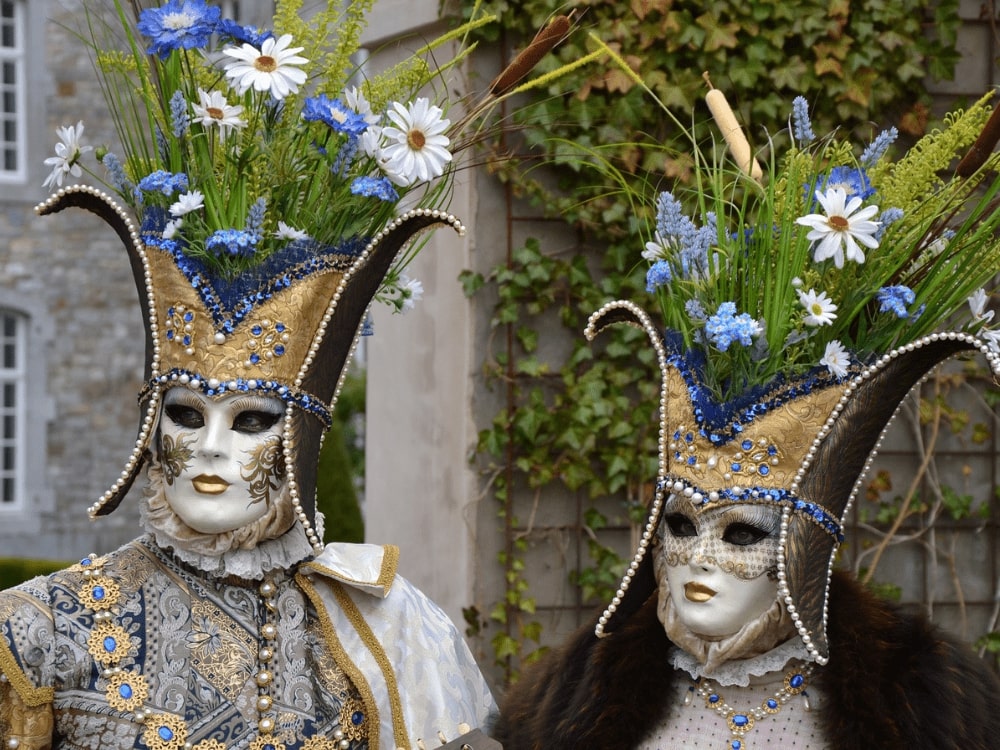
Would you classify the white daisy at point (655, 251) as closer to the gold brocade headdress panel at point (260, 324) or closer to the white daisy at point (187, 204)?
the gold brocade headdress panel at point (260, 324)

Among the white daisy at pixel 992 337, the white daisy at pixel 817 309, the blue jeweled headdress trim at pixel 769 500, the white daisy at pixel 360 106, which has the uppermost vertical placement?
the white daisy at pixel 360 106

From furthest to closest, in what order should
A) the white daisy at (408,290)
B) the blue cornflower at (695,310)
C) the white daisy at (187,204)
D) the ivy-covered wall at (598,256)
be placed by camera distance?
1. the ivy-covered wall at (598,256)
2. the white daisy at (408,290)
3. the white daisy at (187,204)
4. the blue cornflower at (695,310)

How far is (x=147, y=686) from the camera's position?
9.30ft

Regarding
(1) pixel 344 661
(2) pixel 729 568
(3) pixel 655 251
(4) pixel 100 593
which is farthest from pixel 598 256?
(4) pixel 100 593

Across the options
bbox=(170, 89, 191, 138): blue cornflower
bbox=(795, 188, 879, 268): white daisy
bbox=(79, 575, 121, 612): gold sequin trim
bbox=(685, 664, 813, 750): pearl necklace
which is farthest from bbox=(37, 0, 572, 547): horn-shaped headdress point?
bbox=(685, 664, 813, 750): pearl necklace

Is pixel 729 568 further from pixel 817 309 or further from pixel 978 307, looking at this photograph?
pixel 978 307

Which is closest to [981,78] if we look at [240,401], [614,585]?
[614,585]

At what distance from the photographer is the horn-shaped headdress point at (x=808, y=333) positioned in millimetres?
2670

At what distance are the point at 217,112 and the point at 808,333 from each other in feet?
3.92

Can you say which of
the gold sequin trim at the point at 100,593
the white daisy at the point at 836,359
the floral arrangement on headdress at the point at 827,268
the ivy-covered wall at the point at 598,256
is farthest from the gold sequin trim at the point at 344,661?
the ivy-covered wall at the point at 598,256

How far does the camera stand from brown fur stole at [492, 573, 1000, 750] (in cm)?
266

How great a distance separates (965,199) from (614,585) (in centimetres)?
206

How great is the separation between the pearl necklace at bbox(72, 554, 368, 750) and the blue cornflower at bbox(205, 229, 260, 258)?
26.2 inches

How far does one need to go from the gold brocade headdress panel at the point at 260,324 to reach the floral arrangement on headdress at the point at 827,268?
52 centimetres
